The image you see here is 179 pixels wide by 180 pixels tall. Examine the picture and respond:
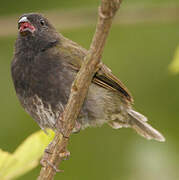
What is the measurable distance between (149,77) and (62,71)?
1.92 metres

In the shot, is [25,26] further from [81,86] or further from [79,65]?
[81,86]

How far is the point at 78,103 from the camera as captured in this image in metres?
3.41

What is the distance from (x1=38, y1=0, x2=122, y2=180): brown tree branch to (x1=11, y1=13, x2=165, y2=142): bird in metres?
0.46

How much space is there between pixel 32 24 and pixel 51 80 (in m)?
0.69

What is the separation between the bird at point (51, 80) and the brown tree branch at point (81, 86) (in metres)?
0.46

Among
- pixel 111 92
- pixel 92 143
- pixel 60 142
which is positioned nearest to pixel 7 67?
pixel 92 143

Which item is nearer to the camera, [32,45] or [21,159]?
[21,159]

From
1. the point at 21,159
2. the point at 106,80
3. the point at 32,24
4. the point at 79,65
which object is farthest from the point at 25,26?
the point at 21,159

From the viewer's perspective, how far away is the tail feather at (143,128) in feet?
18.0

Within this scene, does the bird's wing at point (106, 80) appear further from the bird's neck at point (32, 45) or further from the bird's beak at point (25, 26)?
the bird's beak at point (25, 26)

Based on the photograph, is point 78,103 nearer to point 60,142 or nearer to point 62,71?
point 60,142

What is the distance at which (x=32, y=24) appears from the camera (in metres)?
4.85

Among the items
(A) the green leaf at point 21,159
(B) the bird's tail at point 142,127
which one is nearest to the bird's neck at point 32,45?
(B) the bird's tail at point 142,127

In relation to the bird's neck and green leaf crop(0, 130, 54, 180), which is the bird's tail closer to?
the bird's neck
